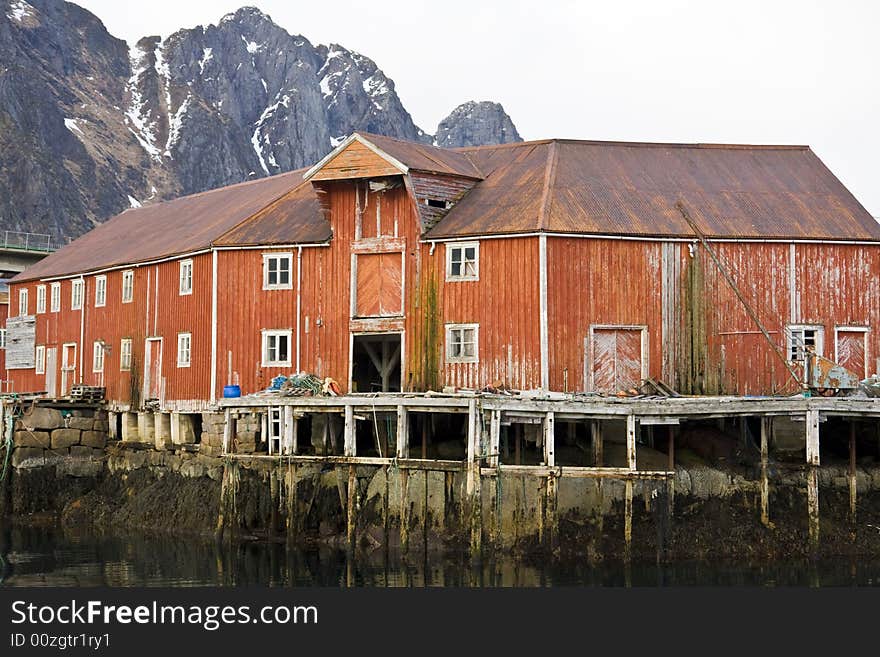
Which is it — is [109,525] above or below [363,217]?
below

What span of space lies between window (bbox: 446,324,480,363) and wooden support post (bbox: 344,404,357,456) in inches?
178

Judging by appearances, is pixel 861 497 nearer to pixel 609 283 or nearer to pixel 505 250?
pixel 609 283

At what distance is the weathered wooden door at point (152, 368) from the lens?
47.7 meters

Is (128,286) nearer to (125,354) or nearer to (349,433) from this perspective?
(125,354)

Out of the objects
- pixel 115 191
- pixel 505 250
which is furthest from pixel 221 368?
pixel 115 191

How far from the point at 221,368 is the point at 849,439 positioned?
20.4 metres

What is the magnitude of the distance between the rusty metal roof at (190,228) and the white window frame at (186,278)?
45cm

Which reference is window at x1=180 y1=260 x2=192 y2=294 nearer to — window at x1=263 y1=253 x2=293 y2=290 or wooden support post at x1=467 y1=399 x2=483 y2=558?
window at x1=263 y1=253 x2=293 y2=290

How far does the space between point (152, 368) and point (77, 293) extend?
7.68 meters

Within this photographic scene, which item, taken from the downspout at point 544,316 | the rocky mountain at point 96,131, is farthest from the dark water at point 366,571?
the rocky mountain at point 96,131

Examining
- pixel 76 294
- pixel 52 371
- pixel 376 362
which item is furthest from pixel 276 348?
pixel 52 371

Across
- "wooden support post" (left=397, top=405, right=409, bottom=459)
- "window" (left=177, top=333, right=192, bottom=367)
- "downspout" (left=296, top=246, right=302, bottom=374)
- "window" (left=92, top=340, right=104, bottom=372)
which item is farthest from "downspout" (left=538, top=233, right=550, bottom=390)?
"window" (left=92, top=340, right=104, bottom=372)

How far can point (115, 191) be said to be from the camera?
502 ft

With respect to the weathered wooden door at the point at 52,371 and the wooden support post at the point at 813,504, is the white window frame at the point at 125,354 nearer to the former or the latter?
the weathered wooden door at the point at 52,371
